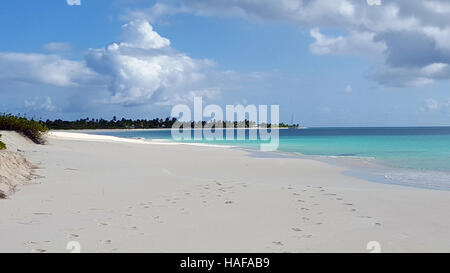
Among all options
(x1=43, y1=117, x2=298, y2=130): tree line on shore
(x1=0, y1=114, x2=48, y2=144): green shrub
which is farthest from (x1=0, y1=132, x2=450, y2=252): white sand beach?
(x1=43, y1=117, x2=298, y2=130): tree line on shore

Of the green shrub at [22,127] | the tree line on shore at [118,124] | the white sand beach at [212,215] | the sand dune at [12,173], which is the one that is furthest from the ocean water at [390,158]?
the tree line on shore at [118,124]

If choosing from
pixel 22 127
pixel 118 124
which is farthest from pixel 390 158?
pixel 118 124

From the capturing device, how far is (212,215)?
6.76 m

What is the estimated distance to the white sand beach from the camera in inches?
203

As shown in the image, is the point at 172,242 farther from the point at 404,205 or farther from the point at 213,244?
the point at 404,205

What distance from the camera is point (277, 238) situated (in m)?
5.42

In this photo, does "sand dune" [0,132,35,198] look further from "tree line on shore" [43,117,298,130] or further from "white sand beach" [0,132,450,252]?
"tree line on shore" [43,117,298,130]

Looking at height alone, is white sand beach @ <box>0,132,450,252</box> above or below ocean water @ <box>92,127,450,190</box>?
above

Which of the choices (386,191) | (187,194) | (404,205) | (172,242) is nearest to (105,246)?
(172,242)

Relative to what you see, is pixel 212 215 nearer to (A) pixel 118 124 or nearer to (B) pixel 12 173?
(B) pixel 12 173

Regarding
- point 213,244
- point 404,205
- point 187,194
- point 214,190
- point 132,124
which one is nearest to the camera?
point 213,244

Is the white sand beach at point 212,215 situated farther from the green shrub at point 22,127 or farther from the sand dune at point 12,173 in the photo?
the green shrub at point 22,127

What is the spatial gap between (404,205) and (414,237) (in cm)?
257
